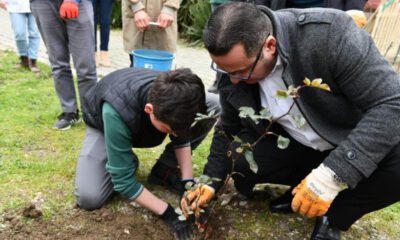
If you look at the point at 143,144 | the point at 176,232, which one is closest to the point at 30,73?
the point at 143,144

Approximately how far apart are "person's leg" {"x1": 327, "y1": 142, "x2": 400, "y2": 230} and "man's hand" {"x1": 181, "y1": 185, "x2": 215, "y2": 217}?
571 mm

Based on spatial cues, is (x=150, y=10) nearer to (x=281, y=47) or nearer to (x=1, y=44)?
(x=281, y=47)

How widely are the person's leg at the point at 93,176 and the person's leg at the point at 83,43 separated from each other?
0.74 meters

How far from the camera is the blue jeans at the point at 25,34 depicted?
4832 millimetres

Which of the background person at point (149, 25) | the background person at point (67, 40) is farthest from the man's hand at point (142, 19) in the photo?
the background person at point (67, 40)

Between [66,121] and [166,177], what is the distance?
1.16 m

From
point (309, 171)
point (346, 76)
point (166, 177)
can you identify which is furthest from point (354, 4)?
point (166, 177)

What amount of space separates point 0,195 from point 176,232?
0.98m

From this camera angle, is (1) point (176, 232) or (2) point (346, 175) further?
(1) point (176, 232)

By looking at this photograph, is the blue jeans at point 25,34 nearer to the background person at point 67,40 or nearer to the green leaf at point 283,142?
the background person at point 67,40

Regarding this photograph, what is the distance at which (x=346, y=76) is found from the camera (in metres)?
1.64

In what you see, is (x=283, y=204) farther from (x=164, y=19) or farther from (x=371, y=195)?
(x=164, y=19)

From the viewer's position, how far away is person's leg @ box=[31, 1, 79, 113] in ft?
10.1

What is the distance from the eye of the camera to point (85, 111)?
2.60 m
